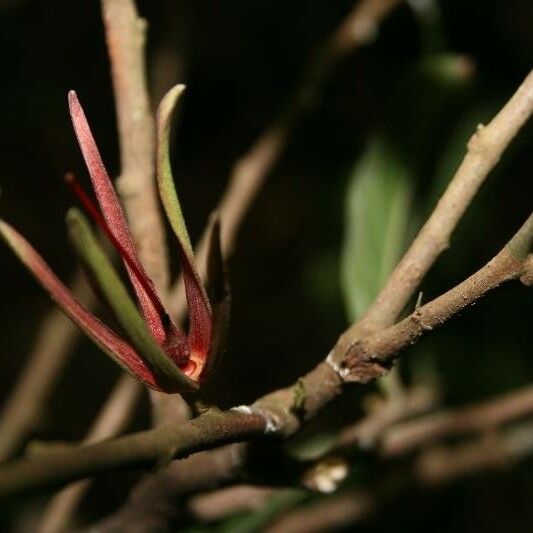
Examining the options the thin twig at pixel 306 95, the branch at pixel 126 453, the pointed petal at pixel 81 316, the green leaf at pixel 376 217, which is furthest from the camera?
the thin twig at pixel 306 95

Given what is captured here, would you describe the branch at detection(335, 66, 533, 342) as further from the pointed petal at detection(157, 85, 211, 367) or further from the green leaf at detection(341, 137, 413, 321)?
the green leaf at detection(341, 137, 413, 321)

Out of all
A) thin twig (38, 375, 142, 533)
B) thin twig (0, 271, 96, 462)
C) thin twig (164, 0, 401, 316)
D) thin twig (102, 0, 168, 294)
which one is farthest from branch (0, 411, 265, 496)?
thin twig (0, 271, 96, 462)

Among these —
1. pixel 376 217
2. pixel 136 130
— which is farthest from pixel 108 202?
pixel 376 217

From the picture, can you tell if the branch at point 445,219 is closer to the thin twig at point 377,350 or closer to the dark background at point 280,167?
the thin twig at point 377,350

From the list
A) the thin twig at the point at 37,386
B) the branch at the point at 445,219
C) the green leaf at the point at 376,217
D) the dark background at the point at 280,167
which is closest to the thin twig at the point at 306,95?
the dark background at the point at 280,167

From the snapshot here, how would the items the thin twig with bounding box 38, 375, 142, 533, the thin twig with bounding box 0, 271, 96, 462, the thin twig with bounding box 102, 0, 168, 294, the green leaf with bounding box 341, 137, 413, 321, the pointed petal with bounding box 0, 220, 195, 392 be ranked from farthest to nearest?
the thin twig with bounding box 0, 271, 96, 462
the thin twig with bounding box 38, 375, 142, 533
the green leaf with bounding box 341, 137, 413, 321
the thin twig with bounding box 102, 0, 168, 294
the pointed petal with bounding box 0, 220, 195, 392

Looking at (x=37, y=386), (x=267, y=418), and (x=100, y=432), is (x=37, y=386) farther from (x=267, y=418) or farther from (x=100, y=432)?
(x=267, y=418)
